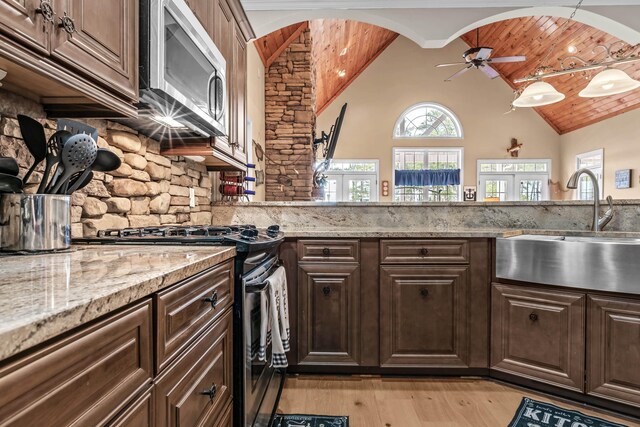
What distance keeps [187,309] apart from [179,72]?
0.97 m

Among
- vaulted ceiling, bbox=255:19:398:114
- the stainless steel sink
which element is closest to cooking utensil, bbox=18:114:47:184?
the stainless steel sink

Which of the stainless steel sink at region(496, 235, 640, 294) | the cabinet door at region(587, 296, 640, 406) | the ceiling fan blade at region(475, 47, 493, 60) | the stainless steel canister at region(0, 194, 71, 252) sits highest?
the ceiling fan blade at region(475, 47, 493, 60)

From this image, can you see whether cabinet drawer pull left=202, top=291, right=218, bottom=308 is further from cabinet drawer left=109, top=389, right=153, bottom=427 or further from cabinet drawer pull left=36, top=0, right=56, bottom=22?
cabinet drawer pull left=36, top=0, right=56, bottom=22

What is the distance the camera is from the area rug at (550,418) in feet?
5.66

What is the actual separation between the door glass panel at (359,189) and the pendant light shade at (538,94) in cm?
517

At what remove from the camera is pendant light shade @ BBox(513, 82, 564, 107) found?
3.38 m

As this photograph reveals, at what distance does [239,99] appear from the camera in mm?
2332

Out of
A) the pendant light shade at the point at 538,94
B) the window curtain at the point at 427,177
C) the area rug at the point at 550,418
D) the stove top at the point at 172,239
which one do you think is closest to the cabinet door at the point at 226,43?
the stove top at the point at 172,239

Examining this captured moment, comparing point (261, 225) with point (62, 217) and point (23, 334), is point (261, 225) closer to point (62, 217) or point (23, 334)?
point (62, 217)

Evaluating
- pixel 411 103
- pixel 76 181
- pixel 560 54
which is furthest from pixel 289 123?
pixel 560 54

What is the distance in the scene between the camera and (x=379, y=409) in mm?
1888

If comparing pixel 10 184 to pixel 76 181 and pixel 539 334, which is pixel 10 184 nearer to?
pixel 76 181

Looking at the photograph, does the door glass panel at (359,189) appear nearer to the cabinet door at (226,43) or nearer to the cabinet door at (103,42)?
the cabinet door at (226,43)

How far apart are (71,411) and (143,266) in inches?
14.8
